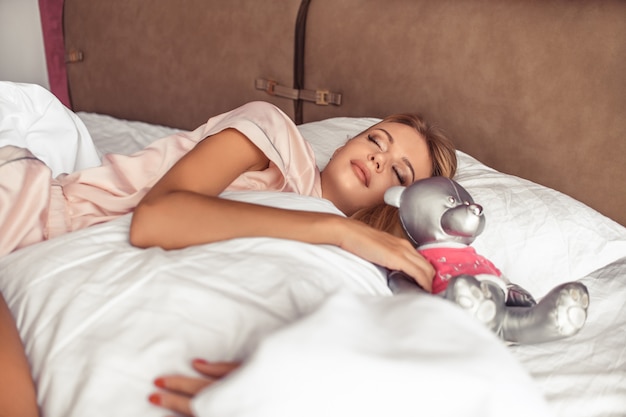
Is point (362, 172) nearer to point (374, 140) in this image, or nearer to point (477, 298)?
point (374, 140)

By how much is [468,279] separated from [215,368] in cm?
37

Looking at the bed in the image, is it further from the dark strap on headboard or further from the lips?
the lips

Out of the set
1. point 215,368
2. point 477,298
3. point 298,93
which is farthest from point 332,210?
point 298,93

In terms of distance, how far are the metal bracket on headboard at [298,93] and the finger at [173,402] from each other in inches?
50.3

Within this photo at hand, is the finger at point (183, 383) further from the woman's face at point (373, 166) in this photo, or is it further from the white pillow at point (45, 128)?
the white pillow at point (45, 128)

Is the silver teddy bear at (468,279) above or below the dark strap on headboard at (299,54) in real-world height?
below

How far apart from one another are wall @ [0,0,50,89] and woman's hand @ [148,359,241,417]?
2241 millimetres

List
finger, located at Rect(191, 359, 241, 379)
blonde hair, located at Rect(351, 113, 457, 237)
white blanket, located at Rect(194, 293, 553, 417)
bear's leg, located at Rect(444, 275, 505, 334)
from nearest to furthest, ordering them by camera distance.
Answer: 1. white blanket, located at Rect(194, 293, 553, 417)
2. finger, located at Rect(191, 359, 241, 379)
3. bear's leg, located at Rect(444, 275, 505, 334)
4. blonde hair, located at Rect(351, 113, 457, 237)

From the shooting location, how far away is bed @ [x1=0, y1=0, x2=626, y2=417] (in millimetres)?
580

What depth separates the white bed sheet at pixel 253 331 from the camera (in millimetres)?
565

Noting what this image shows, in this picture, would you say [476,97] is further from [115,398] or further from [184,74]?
[115,398]

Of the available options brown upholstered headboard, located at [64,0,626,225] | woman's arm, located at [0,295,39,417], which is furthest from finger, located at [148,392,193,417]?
brown upholstered headboard, located at [64,0,626,225]

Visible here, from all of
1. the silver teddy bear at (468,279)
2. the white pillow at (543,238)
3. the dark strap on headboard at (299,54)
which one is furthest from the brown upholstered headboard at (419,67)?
the silver teddy bear at (468,279)

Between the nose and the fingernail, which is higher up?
the nose
